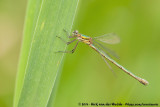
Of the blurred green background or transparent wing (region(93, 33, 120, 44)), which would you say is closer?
the blurred green background

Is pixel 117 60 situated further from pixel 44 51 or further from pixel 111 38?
pixel 44 51

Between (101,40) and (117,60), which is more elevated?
(101,40)

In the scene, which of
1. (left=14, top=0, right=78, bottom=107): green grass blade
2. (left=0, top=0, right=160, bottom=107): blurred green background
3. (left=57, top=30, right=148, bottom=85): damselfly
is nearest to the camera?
(left=14, top=0, right=78, bottom=107): green grass blade

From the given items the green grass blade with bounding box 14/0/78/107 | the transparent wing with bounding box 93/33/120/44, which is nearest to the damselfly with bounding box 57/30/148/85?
the transparent wing with bounding box 93/33/120/44

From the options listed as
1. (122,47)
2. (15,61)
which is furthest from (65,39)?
(15,61)

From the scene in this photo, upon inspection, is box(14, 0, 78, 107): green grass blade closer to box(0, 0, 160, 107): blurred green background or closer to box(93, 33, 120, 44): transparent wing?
box(0, 0, 160, 107): blurred green background

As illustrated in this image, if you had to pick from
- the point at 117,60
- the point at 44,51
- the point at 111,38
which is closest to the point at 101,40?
the point at 111,38
